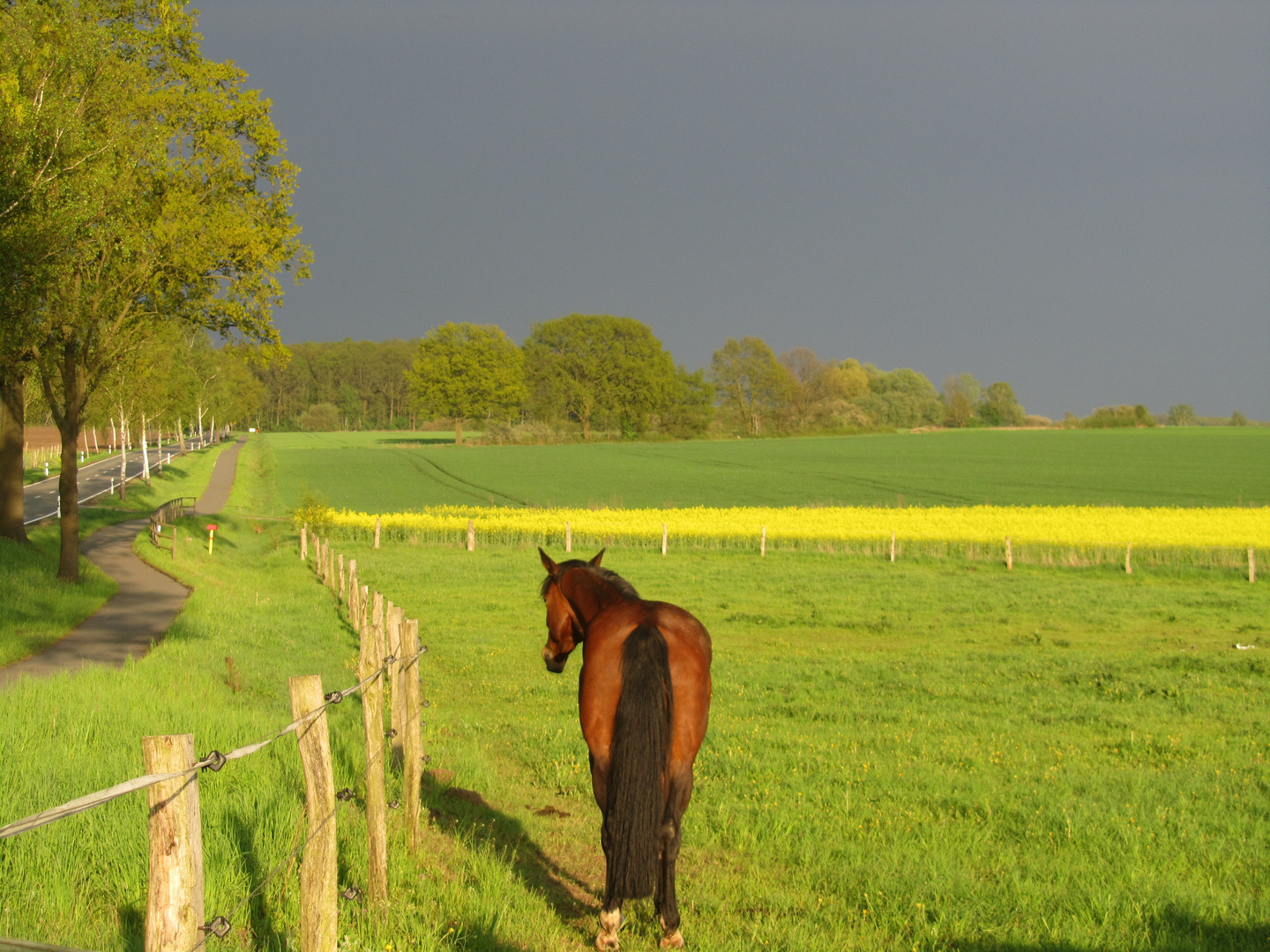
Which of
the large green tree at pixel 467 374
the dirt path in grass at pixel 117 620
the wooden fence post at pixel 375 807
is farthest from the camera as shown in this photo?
the large green tree at pixel 467 374

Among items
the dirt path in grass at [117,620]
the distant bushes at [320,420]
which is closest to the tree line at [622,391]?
the distant bushes at [320,420]

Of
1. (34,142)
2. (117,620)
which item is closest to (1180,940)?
(34,142)

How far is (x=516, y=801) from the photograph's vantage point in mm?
8680

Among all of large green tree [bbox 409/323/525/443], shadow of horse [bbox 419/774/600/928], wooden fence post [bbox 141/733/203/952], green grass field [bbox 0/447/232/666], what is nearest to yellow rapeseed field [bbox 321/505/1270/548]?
green grass field [bbox 0/447/232/666]

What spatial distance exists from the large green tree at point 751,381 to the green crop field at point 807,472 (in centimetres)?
1813

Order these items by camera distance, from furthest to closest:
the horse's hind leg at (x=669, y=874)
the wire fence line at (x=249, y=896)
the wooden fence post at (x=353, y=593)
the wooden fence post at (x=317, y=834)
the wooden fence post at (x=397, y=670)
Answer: the wooden fence post at (x=353, y=593) → the wooden fence post at (x=397, y=670) → the horse's hind leg at (x=669, y=874) → the wooden fence post at (x=317, y=834) → the wire fence line at (x=249, y=896)

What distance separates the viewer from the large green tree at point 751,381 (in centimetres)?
13338

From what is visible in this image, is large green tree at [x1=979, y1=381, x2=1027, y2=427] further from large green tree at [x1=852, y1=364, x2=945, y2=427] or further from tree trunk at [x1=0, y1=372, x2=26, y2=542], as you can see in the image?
tree trunk at [x1=0, y1=372, x2=26, y2=542]

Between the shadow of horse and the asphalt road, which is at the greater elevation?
the asphalt road

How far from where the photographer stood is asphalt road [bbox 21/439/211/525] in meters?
36.0

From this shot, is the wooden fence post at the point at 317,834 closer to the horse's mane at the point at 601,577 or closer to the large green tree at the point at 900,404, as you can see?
the horse's mane at the point at 601,577

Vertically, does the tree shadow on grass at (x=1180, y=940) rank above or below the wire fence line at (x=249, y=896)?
below

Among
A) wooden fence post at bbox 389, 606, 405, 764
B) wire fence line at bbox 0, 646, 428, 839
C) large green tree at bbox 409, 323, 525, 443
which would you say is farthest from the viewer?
large green tree at bbox 409, 323, 525, 443

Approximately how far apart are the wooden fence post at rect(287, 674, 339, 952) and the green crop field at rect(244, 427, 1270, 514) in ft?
111
